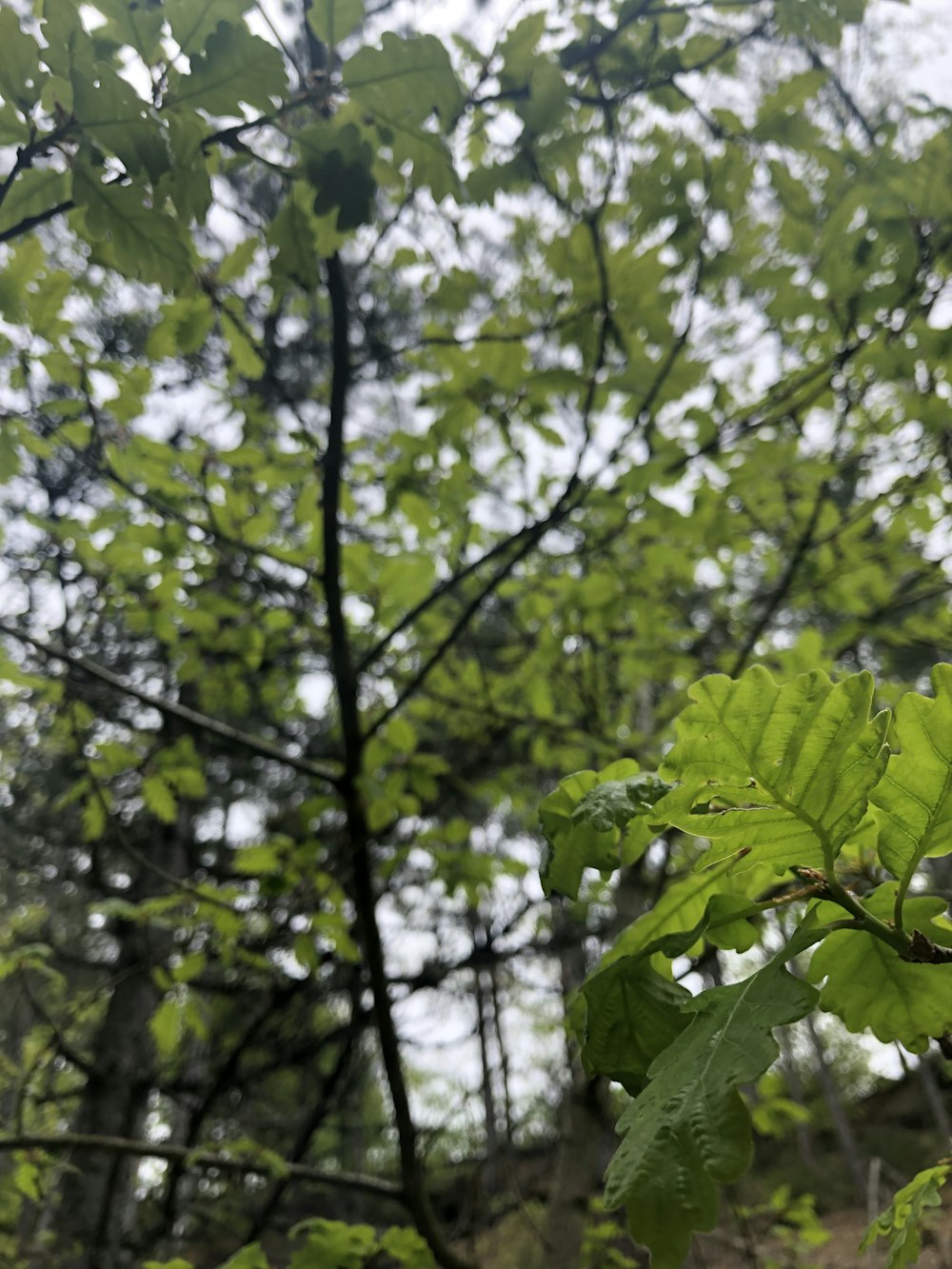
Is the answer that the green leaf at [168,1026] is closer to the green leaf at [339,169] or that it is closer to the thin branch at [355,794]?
the thin branch at [355,794]

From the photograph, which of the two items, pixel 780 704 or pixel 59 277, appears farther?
pixel 59 277

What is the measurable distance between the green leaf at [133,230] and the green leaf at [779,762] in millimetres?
864

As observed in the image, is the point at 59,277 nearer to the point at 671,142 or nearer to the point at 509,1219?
the point at 671,142

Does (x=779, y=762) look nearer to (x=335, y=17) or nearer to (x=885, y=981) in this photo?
A: (x=885, y=981)

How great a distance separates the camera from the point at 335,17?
107 cm

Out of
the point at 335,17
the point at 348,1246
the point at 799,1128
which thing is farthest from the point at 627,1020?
the point at 799,1128

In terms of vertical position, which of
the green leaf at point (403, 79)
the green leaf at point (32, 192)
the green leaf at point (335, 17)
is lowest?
the green leaf at point (403, 79)

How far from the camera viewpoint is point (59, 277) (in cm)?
168

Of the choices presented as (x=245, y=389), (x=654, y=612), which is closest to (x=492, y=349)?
(x=654, y=612)

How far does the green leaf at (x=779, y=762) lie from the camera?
1.80 feet

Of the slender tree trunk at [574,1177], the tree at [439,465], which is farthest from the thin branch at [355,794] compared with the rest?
the slender tree trunk at [574,1177]

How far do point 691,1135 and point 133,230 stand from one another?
110 centimetres

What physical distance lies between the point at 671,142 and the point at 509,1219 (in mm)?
9178

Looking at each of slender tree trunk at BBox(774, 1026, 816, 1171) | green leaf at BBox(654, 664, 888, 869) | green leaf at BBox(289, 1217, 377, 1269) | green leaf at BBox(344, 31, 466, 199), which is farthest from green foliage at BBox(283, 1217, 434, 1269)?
slender tree trunk at BBox(774, 1026, 816, 1171)
